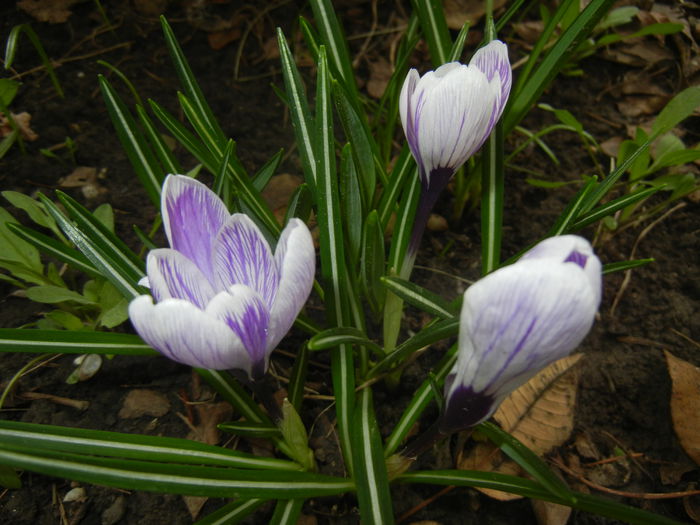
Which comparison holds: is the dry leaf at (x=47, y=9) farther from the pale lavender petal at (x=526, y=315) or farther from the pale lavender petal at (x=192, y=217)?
the pale lavender petal at (x=526, y=315)

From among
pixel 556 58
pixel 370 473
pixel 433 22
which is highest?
pixel 433 22

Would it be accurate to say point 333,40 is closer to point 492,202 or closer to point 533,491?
point 492,202

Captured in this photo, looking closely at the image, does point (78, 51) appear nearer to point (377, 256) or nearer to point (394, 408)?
point (377, 256)

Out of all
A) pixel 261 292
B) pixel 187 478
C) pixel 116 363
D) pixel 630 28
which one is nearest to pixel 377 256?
pixel 261 292

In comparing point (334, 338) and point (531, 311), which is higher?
point (531, 311)

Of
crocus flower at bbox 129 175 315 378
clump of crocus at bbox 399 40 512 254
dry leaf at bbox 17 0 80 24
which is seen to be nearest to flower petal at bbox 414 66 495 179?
clump of crocus at bbox 399 40 512 254

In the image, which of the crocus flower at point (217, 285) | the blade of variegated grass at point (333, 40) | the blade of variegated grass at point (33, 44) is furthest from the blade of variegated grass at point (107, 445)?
the blade of variegated grass at point (33, 44)

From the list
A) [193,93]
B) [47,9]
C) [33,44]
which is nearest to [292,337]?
[193,93]
